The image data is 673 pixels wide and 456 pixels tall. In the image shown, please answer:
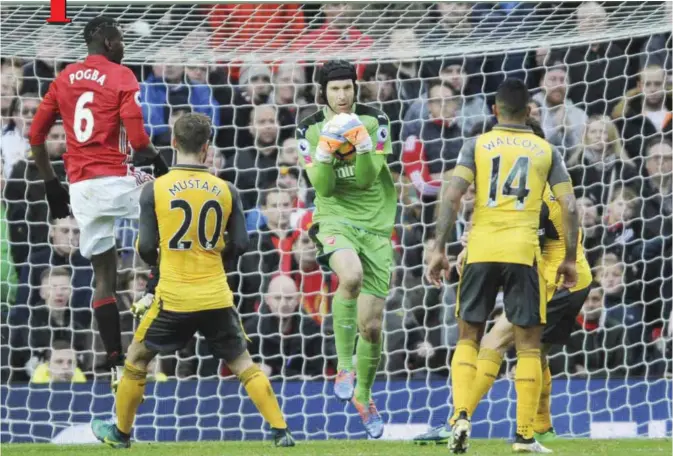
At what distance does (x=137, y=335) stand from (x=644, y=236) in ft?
15.9

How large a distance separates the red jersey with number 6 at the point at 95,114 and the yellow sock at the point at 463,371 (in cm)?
215

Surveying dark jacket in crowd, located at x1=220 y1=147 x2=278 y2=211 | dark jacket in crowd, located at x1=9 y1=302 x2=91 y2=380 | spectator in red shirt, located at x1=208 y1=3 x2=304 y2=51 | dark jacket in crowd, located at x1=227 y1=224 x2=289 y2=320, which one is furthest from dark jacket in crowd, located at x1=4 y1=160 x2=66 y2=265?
spectator in red shirt, located at x1=208 y1=3 x2=304 y2=51

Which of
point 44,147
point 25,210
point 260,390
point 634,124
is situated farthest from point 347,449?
point 634,124

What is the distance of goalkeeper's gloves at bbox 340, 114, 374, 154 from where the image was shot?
6941 mm

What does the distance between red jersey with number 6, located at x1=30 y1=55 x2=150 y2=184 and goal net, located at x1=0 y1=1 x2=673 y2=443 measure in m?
1.37

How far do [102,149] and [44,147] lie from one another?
15.5 inches

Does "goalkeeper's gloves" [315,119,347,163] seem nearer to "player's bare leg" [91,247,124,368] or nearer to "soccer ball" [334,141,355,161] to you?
"soccer ball" [334,141,355,161]

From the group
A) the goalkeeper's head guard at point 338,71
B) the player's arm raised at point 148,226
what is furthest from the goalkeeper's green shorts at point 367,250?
the player's arm raised at point 148,226

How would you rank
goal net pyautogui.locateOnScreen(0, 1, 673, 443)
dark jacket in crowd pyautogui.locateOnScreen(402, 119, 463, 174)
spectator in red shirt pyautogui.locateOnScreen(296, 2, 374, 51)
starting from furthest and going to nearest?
dark jacket in crowd pyautogui.locateOnScreen(402, 119, 463, 174) < goal net pyautogui.locateOnScreen(0, 1, 673, 443) < spectator in red shirt pyautogui.locateOnScreen(296, 2, 374, 51)

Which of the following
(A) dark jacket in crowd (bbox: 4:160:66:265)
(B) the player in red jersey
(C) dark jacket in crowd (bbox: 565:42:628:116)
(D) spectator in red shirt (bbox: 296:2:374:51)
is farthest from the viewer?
(C) dark jacket in crowd (bbox: 565:42:628:116)

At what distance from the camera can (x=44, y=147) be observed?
7.58 m

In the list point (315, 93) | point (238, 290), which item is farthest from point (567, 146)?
point (238, 290)

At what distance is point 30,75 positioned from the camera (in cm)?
1046

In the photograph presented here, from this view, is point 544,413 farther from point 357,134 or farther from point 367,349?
point 357,134
